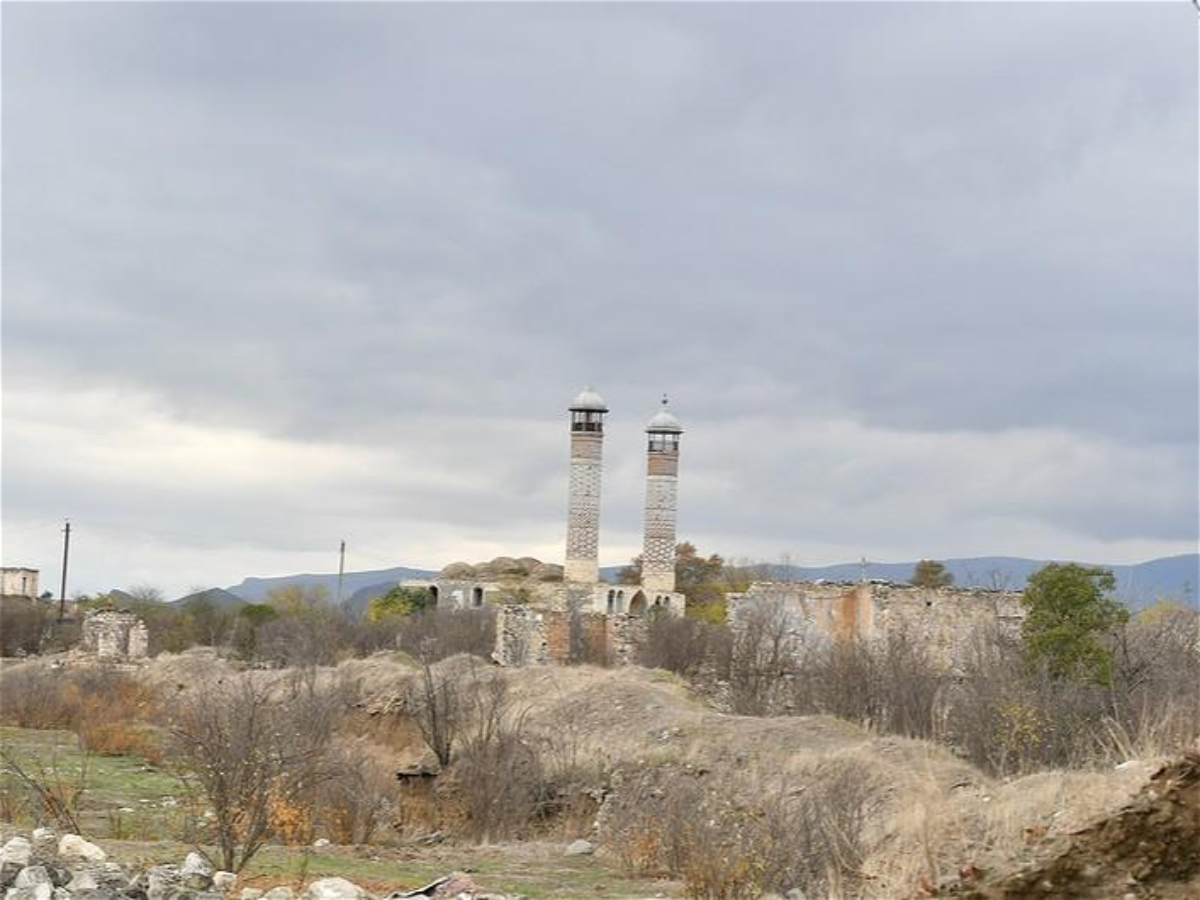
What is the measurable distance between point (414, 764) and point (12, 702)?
13.3m

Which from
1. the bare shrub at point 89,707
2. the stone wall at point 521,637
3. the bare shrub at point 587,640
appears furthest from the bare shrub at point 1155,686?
the stone wall at point 521,637

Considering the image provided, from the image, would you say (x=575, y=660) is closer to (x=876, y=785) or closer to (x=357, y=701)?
(x=357, y=701)

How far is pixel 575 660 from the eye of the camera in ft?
140

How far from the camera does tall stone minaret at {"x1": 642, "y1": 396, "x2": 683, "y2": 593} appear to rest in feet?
215

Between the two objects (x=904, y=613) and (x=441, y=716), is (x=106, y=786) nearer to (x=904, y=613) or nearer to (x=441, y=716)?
(x=441, y=716)

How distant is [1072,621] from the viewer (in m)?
25.0

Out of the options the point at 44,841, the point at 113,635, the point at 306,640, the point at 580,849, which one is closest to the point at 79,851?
the point at 44,841

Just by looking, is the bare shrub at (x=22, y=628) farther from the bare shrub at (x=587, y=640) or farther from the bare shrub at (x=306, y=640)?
the bare shrub at (x=587, y=640)

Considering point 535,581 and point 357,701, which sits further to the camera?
point 535,581

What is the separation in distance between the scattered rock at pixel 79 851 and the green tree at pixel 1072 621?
15.3 meters

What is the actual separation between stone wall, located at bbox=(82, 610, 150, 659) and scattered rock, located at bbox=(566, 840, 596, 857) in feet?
111

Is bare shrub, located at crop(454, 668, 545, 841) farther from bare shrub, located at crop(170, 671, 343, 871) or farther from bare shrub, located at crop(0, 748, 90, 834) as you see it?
bare shrub, located at crop(0, 748, 90, 834)

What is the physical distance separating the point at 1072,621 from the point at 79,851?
17.6 metres

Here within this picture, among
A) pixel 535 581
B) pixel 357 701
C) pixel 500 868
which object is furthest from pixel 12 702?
pixel 535 581
